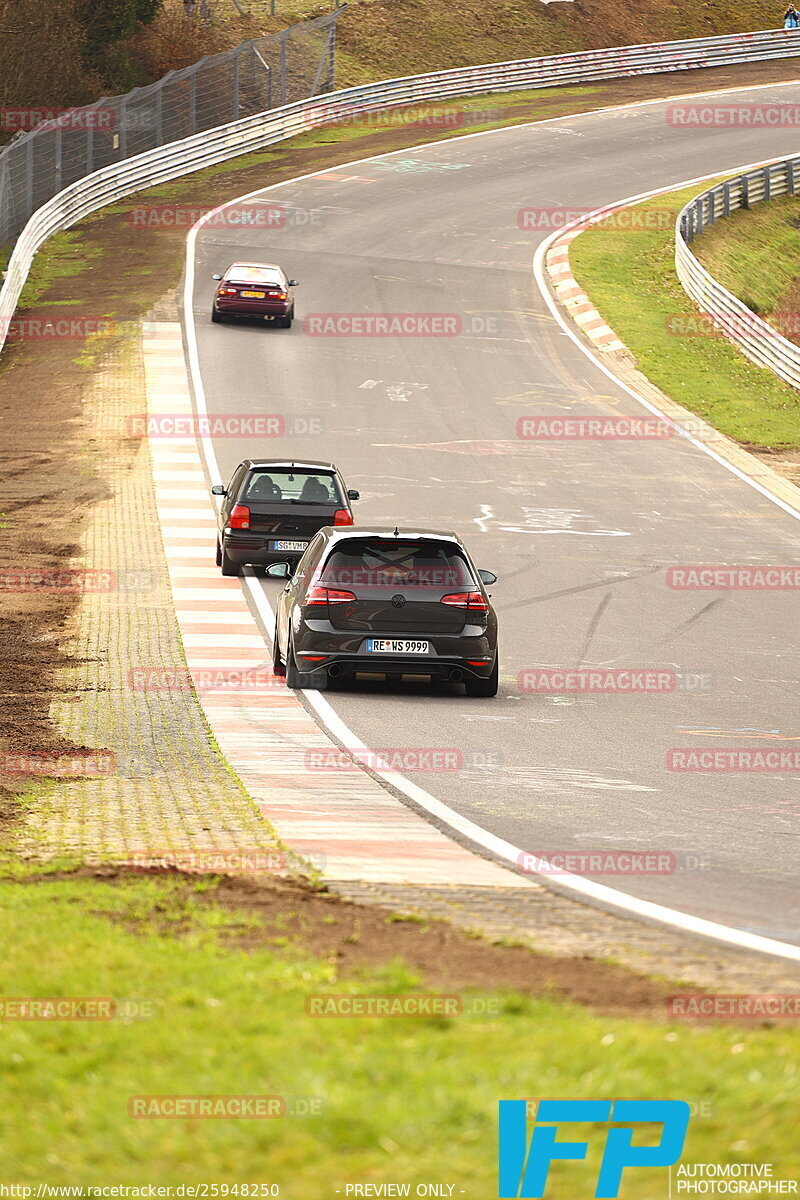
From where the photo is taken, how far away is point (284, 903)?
750 cm

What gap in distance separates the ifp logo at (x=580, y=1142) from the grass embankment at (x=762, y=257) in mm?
42461

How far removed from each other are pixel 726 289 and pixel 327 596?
34.3 metres

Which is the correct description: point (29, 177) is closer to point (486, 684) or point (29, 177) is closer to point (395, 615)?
point (395, 615)

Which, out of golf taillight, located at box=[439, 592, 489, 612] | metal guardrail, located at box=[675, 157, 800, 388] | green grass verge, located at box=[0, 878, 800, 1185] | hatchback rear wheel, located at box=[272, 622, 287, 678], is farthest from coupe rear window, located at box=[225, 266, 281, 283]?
green grass verge, located at box=[0, 878, 800, 1185]

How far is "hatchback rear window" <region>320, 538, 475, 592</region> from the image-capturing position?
47.2ft

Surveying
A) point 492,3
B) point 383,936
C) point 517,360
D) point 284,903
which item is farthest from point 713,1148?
point 492,3

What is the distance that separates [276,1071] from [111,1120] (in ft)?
1.86

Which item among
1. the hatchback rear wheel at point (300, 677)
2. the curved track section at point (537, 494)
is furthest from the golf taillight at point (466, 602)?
the hatchback rear wheel at point (300, 677)

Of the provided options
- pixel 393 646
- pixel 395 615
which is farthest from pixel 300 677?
pixel 395 615

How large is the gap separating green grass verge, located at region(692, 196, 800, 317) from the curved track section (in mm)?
4245

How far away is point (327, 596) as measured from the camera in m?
14.3

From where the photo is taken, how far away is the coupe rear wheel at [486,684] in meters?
14.5

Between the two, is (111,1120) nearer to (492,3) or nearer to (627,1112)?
(627,1112)

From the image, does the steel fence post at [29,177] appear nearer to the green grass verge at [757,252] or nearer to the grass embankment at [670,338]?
the grass embankment at [670,338]
